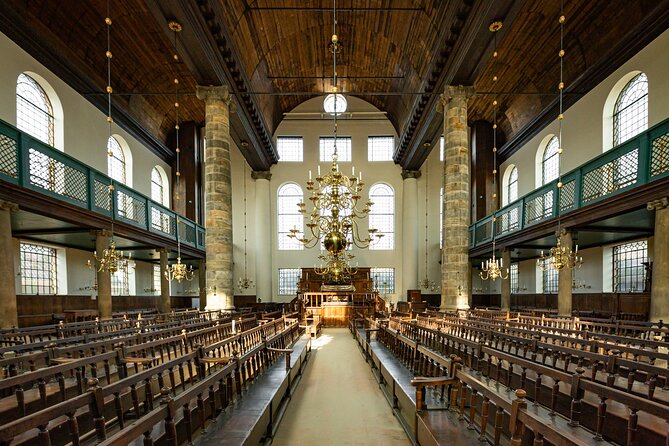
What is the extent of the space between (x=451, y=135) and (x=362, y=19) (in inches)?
244

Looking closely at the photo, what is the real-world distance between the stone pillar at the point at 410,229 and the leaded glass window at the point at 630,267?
1017 centimetres

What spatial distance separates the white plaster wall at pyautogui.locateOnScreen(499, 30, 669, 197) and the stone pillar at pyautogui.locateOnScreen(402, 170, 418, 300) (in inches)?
228

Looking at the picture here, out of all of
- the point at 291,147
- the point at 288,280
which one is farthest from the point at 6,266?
the point at 291,147

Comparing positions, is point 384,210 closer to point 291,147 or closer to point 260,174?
point 291,147

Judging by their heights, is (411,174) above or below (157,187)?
above

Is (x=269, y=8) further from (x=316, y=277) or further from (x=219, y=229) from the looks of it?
(x=316, y=277)

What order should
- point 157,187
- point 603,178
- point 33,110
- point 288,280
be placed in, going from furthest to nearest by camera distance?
point 288,280, point 157,187, point 33,110, point 603,178

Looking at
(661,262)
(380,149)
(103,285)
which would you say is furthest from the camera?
(380,149)

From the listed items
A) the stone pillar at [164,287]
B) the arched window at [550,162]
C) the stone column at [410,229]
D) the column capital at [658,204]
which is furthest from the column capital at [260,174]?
the column capital at [658,204]

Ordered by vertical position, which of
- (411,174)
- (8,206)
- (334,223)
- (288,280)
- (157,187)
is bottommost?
(288,280)

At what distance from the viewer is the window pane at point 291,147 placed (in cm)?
2350

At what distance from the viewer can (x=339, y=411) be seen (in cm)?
538

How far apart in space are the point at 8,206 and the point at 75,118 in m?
6.98

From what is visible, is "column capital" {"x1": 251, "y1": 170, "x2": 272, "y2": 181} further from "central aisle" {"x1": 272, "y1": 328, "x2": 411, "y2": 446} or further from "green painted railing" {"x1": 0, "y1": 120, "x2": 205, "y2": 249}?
"central aisle" {"x1": 272, "y1": 328, "x2": 411, "y2": 446}
